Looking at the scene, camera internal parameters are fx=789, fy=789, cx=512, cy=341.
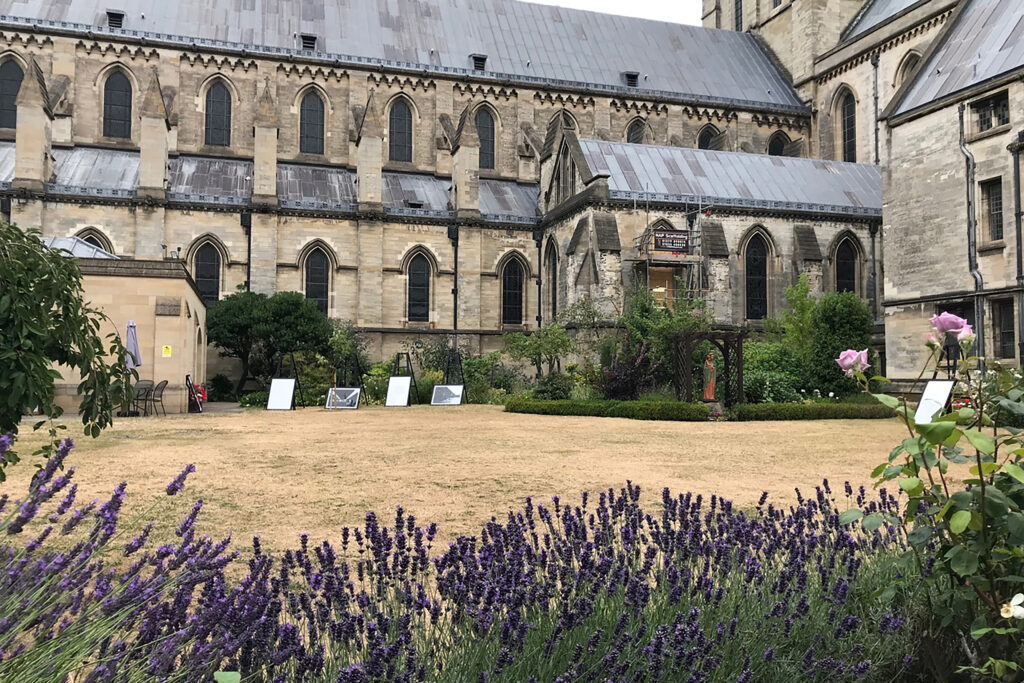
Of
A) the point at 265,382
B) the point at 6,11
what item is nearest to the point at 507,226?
the point at 265,382

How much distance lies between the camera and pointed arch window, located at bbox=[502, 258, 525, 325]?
35.4m

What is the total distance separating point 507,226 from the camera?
115ft

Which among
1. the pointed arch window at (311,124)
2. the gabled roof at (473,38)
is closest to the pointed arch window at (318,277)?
the pointed arch window at (311,124)

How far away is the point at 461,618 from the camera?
125 inches

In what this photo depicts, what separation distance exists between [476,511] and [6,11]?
37.4 m

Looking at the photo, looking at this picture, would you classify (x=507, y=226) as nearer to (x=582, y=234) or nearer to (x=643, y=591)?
(x=582, y=234)

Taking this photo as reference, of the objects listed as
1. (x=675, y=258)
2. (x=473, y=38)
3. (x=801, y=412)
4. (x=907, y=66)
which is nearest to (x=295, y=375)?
(x=675, y=258)

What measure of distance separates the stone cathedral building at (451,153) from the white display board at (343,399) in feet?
24.5

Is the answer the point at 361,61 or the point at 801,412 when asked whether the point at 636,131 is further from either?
the point at 801,412

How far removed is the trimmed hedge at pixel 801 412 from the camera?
20578 millimetres

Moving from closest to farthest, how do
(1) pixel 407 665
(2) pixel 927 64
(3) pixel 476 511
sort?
(1) pixel 407 665
(3) pixel 476 511
(2) pixel 927 64

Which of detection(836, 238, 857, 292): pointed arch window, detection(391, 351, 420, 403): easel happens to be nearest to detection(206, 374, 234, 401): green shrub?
detection(391, 351, 420, 403): easel

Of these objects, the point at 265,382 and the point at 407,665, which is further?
the point at 265,382

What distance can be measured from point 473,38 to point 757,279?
19706mm
